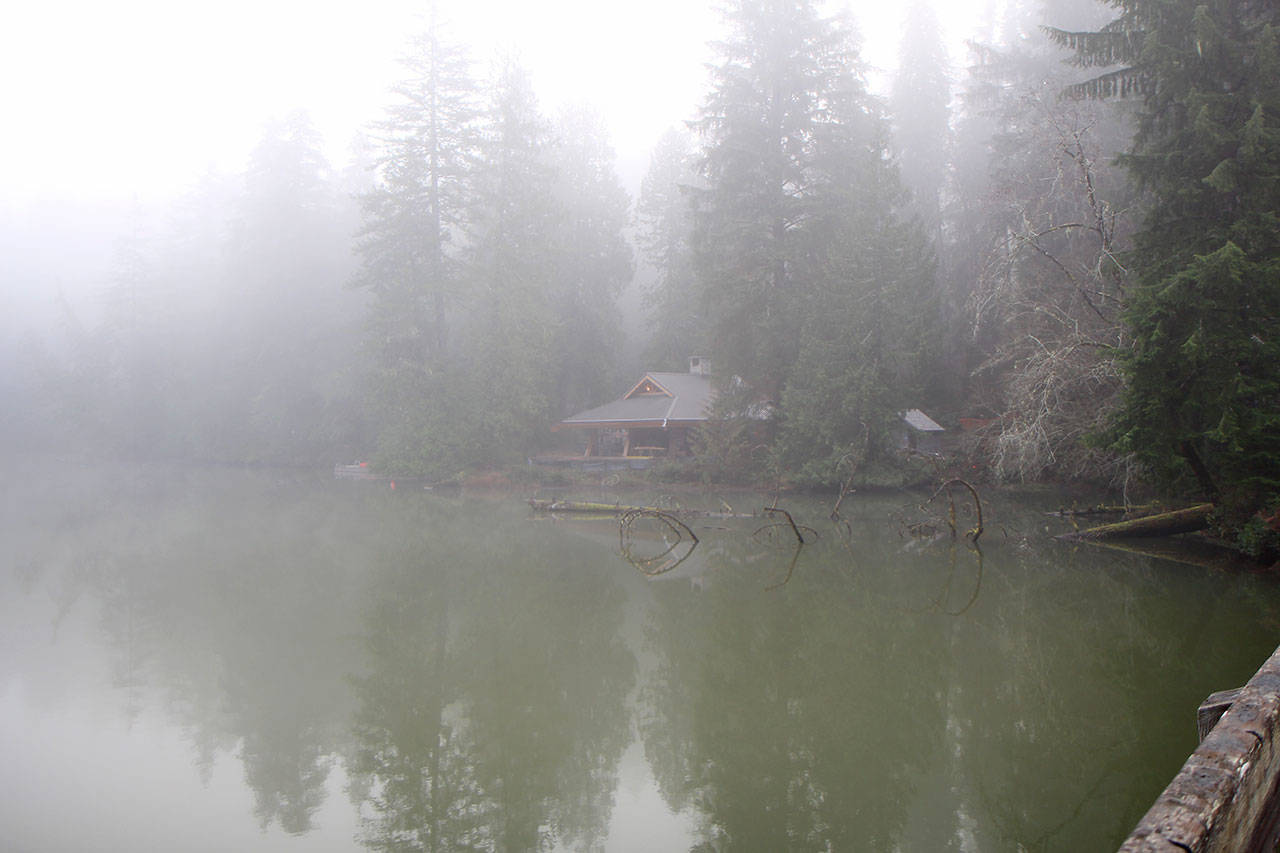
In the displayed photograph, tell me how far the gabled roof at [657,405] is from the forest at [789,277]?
2537 millimetres

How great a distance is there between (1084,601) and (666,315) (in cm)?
3199

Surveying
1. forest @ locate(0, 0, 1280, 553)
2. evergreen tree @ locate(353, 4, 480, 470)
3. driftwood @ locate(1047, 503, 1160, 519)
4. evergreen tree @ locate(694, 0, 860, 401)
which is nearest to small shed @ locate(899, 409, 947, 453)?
forest @ locate(0, 0, 1280, 553)

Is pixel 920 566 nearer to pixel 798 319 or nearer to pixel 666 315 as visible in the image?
pixel 798 319

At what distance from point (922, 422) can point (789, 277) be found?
7285 millimetres

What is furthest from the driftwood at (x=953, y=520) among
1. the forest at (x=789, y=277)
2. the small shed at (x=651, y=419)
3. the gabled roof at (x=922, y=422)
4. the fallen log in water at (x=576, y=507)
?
the small shed at (x=651, y=419)

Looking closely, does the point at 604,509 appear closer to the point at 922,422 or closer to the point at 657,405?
the point at 657,405

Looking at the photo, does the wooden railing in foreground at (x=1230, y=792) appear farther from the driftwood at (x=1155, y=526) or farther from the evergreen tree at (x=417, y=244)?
the evergreen tree at (x=417, y=244)

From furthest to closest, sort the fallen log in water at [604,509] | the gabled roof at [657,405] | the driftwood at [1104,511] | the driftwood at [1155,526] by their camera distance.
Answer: the gabled roof at [657,405] → the fallen log in water at [604,509] → the driftwood at [1104,511] → the driftwood at [1155,526]

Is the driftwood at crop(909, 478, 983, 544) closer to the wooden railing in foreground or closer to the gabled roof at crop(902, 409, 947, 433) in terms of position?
the wooden railing in foreground

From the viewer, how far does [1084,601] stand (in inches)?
403

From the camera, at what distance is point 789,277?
28141 mm

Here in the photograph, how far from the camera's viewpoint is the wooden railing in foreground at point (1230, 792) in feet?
6.62

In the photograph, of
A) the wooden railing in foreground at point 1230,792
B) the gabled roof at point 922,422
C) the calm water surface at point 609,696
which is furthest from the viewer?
the gabled roof at point 922,422

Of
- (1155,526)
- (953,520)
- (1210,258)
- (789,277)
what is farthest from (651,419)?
(1210,258)
